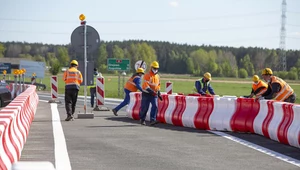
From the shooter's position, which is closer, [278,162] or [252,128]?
[278,162]

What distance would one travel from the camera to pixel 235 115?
1462 cm

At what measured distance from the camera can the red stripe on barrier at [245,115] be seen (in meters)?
14.1

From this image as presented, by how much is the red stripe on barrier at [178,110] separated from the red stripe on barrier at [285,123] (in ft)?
14.6

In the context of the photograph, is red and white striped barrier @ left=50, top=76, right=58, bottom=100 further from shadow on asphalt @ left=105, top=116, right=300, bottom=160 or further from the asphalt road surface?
shadow on asphalt @ left=105, top=116, right=300, bottom=160

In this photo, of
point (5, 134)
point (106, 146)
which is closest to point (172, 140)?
point (106, 146)

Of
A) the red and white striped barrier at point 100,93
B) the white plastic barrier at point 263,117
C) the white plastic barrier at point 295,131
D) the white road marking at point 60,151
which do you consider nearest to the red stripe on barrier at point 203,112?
the white plastic barrier at point 263,117

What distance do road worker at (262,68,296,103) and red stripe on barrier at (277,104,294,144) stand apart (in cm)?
226

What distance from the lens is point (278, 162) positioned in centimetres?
949

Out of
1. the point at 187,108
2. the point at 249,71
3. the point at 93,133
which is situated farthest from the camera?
the point at 249,71

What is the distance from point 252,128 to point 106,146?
13.1ft

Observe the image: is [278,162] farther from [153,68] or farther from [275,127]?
[153,68]

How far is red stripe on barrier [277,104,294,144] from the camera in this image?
1187cm

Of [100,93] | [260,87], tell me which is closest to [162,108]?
[260,87]

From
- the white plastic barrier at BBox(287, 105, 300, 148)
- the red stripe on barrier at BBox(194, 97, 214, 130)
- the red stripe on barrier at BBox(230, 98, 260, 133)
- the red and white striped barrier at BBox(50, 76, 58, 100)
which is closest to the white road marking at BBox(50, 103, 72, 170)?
the red stripe on barrier at BBox(194, 97, 214, 130)
